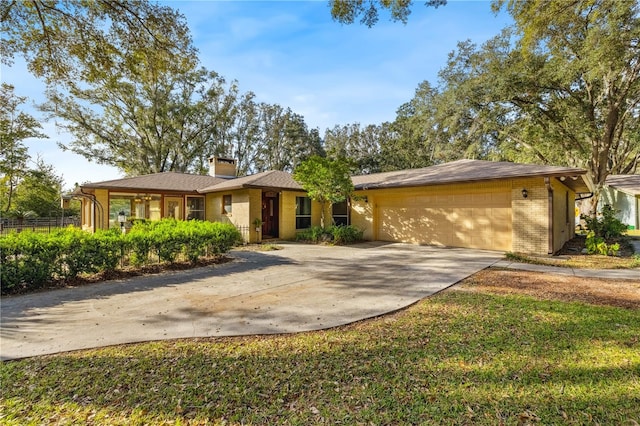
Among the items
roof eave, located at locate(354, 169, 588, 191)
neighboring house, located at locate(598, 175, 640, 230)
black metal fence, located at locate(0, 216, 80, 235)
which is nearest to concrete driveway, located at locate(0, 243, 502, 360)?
roof eave, located at locate(354, 169, 588, 191)

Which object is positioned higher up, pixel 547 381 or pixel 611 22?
pixel 611 22

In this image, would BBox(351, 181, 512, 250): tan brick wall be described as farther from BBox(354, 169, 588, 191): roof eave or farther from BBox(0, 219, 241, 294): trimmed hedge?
BBox(0, 219, 241, 294): trimmed hedge

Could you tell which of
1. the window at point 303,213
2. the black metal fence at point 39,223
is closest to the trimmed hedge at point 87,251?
the window at point 303,213

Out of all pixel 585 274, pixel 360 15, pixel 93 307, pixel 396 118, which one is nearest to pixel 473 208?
pixel 585 274

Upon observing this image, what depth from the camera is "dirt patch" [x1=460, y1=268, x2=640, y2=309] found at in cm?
520

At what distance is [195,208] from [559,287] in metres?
15.3

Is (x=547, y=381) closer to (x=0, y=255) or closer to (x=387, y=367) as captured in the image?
(x=387, y=367)

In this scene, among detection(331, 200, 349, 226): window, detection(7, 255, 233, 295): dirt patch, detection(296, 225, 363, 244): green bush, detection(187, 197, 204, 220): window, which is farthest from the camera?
detection(187, 197, 204, 220): window

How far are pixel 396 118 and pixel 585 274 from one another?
28.7 metres

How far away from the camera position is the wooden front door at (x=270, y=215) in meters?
14.9

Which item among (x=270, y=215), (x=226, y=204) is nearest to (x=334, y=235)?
(x=270, y=215)

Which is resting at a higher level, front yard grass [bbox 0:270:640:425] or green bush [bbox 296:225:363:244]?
green bush [bbox 296:225:363:244]

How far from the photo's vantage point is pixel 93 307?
4.85 metres

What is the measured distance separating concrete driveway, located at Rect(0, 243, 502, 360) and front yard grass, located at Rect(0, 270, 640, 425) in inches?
15.7
